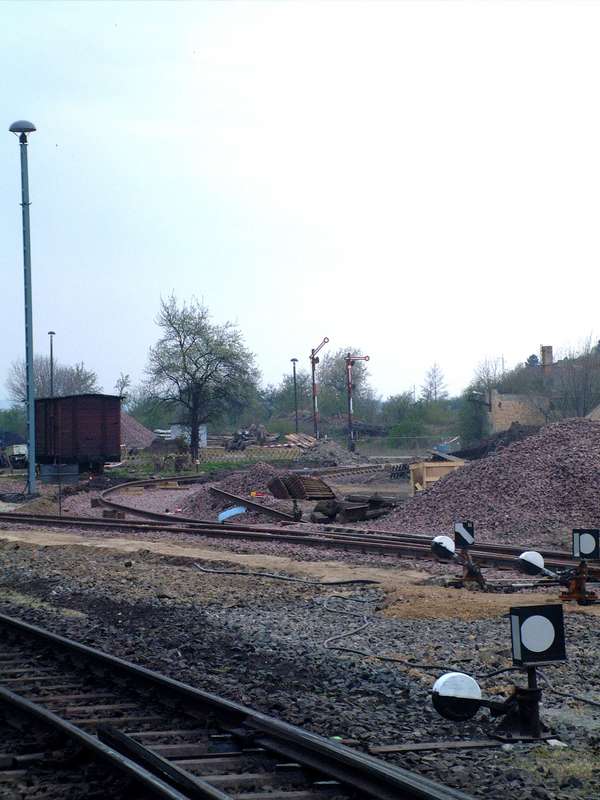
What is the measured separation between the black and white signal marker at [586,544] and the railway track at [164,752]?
4784 mm

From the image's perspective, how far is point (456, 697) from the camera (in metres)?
5.95

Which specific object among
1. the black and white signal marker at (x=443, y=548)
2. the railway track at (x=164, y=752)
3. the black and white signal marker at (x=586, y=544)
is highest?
the black and white signal marker at (x=586, y=544)

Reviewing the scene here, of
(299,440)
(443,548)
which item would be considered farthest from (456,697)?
(299,440)

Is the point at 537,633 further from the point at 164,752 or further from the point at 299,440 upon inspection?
the point at 299,440

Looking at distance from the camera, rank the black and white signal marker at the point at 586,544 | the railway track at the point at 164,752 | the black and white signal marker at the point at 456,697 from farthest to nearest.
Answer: the black and white signal marker at the point at 586,544, the black and white signal marker at the point at 456,697, the railway track at the point at 164,752

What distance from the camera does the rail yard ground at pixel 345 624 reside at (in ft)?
20.1

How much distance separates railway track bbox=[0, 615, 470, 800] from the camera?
5137 millimetres

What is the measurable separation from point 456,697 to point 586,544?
453cm

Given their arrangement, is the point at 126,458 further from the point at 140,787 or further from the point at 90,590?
the point at 140,787

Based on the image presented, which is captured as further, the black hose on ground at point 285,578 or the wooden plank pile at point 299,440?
the wooden plank pile at point 299,440

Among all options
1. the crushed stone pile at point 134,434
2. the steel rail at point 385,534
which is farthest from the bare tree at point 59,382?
the steel rail at point 385,534

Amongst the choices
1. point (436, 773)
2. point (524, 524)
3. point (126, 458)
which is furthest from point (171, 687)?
point (126, 458)

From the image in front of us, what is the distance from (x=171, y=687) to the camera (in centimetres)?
727

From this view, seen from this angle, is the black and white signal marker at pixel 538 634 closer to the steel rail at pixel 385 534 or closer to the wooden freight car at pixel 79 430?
the steel rail at pixel 385 534
